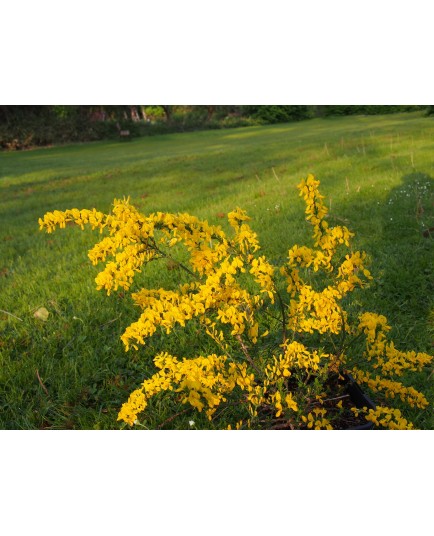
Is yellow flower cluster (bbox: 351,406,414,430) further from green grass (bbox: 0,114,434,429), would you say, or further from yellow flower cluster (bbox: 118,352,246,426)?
yellow flower cluster (bbox: 118,352,246,426)

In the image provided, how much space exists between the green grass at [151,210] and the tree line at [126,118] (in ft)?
1.34

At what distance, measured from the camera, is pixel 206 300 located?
170 centimetres

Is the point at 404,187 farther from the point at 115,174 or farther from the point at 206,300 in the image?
the point at 115,174

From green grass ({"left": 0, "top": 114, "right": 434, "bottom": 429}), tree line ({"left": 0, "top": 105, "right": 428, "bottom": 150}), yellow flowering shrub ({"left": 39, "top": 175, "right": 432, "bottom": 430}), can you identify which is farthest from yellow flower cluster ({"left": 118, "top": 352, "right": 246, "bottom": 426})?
tree line ({"left": 0, "top": 105, "right": 428, "bottom": 150})

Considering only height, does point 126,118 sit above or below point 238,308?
above

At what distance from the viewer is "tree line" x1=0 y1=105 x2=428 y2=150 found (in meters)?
5.47

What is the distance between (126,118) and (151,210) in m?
3.32

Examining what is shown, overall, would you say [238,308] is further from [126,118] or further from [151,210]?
[126,118]

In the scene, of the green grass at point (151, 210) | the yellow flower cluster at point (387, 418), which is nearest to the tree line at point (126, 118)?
the green grass at point (151, 210)

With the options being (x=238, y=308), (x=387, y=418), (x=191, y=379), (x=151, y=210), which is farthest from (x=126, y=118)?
(x=387, y=418)

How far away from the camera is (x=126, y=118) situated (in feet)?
26.5
